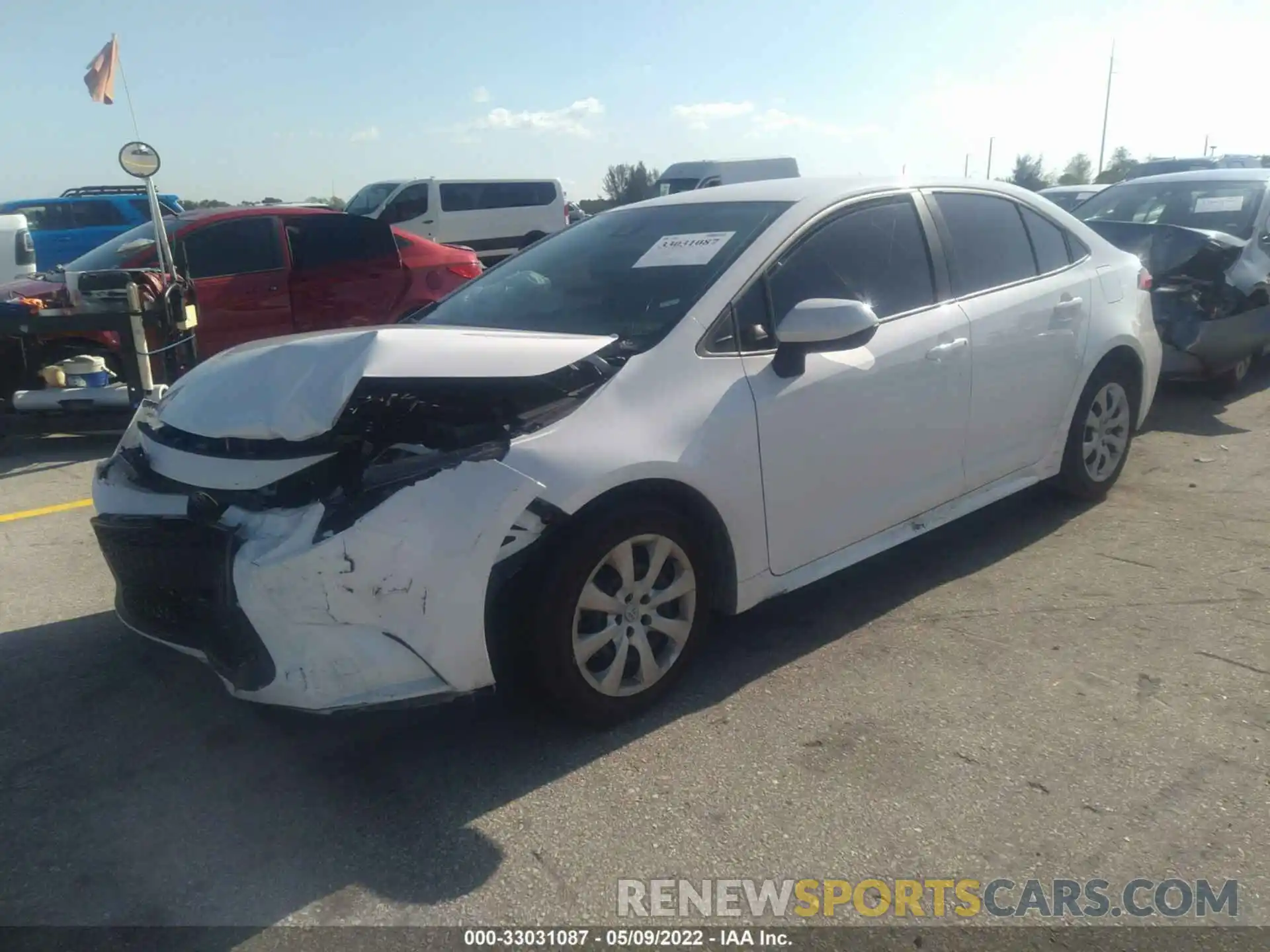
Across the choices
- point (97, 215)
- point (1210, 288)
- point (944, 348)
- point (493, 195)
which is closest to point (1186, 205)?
point (1210, 288)

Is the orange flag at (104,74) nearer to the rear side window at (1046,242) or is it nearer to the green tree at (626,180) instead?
the rear side window at (1046,242)

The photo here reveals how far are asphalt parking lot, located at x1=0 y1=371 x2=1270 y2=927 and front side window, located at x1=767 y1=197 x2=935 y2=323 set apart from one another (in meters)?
1.23

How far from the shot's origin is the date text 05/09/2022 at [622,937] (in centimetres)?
222

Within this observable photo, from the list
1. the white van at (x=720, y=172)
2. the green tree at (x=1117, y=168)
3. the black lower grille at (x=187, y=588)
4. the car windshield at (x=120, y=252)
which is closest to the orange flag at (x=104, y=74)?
the car windshield at (x=120, y=252)

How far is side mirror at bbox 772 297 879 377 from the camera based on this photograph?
3.19 metres

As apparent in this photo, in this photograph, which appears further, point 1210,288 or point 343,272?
point 343,272

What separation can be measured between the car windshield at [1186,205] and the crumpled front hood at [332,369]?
6.92 m

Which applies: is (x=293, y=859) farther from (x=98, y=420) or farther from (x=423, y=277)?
(x=423, y=277)

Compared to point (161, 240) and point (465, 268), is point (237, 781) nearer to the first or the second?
point (161, 240)

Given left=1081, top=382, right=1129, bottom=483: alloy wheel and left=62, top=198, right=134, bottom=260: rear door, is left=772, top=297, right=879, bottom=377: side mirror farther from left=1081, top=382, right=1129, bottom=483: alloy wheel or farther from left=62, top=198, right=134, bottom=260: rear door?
left=62, top=198, right=134, bottom=260: rear door

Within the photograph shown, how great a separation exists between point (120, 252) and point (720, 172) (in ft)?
62.1

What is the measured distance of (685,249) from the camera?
3611 millimetres

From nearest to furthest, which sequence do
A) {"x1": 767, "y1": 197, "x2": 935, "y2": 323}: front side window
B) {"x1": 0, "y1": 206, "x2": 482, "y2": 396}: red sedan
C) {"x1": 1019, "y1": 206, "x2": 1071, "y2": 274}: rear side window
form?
{"x1": 767, "y1": 197, "x2": 935, "y2": 323}: front side window, {"x1": 1019, "y1": 206, "x2": 1071, "y2": 274}: rear side window, {"x1": 0, "y1": 206, "x2": 482, "y2": 396}: red sedan

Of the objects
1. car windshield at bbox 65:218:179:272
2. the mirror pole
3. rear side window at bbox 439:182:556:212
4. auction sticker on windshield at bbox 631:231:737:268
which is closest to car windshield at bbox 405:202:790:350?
auction sticker on windshield at bbox 631:231:737:268
